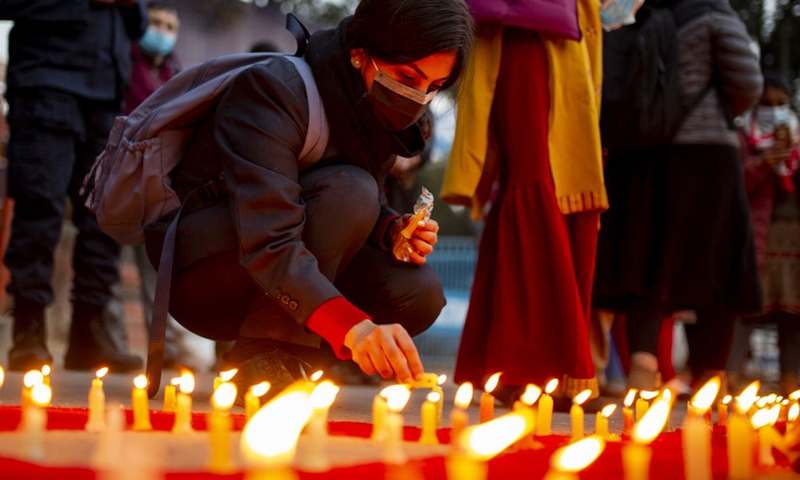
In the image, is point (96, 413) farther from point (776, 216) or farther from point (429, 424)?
point (776, 216)

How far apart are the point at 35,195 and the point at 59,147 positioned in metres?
0.23

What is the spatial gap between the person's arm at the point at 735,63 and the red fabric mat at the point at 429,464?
2.14 m

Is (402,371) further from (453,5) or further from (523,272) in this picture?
(523,272)

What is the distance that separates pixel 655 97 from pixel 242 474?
121 inches

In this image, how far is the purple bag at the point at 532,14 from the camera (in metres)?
3.32

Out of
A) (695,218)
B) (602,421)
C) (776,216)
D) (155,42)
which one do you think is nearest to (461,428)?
(602,421)

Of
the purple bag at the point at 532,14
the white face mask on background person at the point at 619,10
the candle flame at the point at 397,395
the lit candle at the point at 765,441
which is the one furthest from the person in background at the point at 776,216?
the candle flame at the point at 397,395

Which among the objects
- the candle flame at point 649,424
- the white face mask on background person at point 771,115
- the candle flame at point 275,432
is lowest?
the candle flame at point 649,424

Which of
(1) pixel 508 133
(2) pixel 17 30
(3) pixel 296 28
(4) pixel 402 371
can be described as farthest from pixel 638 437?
(2) pixel 17 30

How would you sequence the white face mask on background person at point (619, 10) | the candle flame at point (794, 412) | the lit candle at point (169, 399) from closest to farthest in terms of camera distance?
the candle flame at point (794, 412) → the lit candle at point (169, 399) → the white face mask on background person at point (619, 10)

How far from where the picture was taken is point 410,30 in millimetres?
2498

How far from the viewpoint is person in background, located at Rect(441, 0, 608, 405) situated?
328 centimetres

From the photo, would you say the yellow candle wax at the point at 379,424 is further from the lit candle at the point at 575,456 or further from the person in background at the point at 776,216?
the person in background at the point at 776,216

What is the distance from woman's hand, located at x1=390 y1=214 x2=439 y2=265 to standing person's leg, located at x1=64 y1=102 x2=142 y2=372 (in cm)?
181
